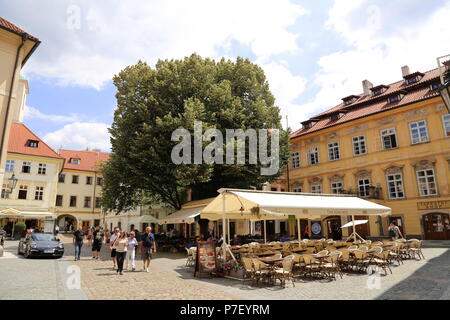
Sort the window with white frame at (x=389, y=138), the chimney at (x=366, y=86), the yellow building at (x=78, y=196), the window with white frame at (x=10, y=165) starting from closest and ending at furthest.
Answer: the window with white frame at (x=389, y=138) → the chimney at (x=366, y=86) → the window with white frame at (x=10, y=165) → the yellow building at (x=78, y=196)

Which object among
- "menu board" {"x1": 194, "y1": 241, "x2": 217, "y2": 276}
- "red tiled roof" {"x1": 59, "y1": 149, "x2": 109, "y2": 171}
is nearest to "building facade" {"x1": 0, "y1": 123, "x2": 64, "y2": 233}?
"red tiled roof" {"x1": 59, "y1": 149, "x2": 109, "y2": 171}

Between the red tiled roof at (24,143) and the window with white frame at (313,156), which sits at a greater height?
the red tiled roof at (24,143)

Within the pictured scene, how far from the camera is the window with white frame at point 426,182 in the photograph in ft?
77.5

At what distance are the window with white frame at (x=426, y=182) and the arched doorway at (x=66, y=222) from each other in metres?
48.2

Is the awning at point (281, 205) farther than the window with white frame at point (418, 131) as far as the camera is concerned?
No

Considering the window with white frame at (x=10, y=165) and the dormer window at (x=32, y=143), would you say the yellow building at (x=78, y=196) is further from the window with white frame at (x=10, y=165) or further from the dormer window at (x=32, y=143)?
the window with white frame at (x=10, y=165)

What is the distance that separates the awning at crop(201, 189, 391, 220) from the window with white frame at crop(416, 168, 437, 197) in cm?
1010

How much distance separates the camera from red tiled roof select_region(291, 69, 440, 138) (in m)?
25.5

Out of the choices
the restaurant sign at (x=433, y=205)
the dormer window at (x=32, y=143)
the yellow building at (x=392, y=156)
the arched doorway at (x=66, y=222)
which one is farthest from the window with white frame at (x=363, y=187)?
the arched doorway at (x=66, y=222)

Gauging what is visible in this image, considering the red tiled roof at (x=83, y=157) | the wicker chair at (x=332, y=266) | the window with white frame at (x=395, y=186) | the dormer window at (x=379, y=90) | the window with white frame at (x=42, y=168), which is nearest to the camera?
the wicker chair at (x=332, y=266)

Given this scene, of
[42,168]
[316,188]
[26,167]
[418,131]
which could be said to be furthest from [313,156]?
[26,167]

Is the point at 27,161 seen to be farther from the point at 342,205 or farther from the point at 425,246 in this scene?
the point at 425,246
